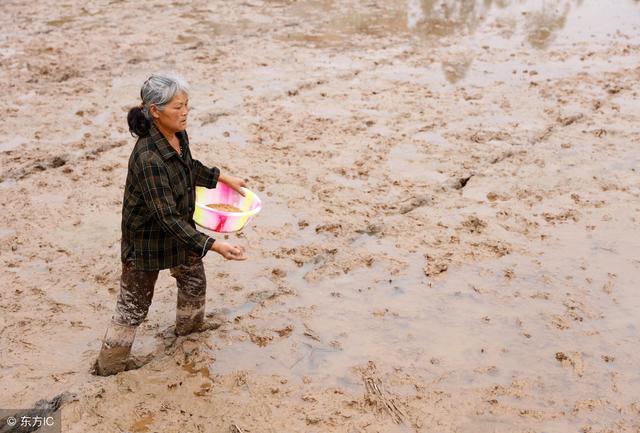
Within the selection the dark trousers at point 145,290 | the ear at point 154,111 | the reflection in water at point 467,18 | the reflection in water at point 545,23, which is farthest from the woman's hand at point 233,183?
the reflection in water at point 545,23

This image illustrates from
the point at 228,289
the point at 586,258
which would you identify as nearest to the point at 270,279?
the point at 228,289

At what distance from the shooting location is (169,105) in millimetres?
3012

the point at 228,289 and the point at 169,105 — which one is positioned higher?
the point at 169,105

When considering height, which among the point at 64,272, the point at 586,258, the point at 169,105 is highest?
the point at 169,105

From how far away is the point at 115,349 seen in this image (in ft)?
11.7

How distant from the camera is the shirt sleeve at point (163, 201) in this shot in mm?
3055

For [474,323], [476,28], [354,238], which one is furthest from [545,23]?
[474,323]

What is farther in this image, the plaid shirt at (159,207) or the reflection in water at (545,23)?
the reflection in water at (545,23)

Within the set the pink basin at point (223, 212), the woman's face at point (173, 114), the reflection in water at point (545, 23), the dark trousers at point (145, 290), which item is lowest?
the dark trousers at point (145, 290)

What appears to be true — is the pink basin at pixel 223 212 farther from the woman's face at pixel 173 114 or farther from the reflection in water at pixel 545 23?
the reflection in water at pixel 545 23

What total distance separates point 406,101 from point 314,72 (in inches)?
62.5

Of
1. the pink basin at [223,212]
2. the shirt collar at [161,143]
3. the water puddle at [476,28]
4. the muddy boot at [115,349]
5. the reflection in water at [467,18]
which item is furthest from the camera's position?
the reflection in water at [467,18]

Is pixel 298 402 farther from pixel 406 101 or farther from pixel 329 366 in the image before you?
pixel 406 101

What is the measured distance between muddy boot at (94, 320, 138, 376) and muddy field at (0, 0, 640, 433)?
0.08 meters
